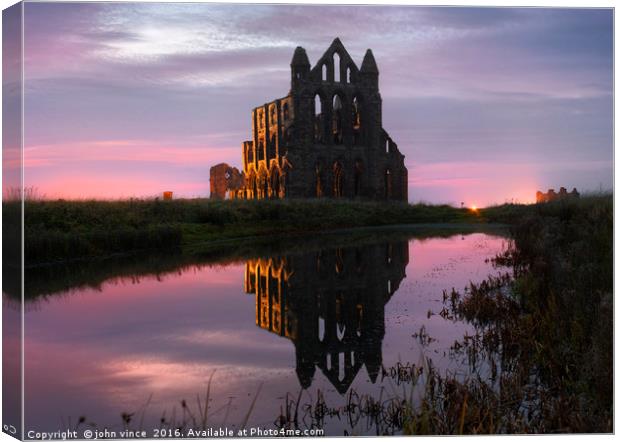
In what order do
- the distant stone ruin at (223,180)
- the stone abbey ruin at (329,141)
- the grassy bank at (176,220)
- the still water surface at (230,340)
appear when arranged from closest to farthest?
the still water surface at (230,340), the grassy bank at (176,220), the stone abbey ruin at (329,141), the distant stone ruin at (223,180)

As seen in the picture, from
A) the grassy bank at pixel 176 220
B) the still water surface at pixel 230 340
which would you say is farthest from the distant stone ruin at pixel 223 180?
the still water surface at pixel 230 340

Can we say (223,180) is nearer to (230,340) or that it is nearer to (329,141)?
(329,141)

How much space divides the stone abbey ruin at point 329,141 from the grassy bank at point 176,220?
603 cm

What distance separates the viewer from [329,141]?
139 feet

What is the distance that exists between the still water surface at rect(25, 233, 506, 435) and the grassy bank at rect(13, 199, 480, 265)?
2087mm

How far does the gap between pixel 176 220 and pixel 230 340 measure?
1591 centimetres

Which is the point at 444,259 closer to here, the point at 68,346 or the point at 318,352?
the point at 318,352

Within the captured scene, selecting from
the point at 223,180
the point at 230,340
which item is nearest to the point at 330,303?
the point at 230,340

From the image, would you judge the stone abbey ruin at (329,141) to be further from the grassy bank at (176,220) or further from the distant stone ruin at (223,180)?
the distant stone ruin at (223,180)

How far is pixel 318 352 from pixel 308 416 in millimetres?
2085

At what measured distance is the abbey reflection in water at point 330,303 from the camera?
7625mm

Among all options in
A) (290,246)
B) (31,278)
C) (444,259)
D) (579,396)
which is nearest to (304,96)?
(290,246)

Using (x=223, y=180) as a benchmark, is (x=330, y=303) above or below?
below

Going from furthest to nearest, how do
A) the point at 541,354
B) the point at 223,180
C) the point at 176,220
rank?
the point at 223,180, the point at 176,220, the point at 541,354
